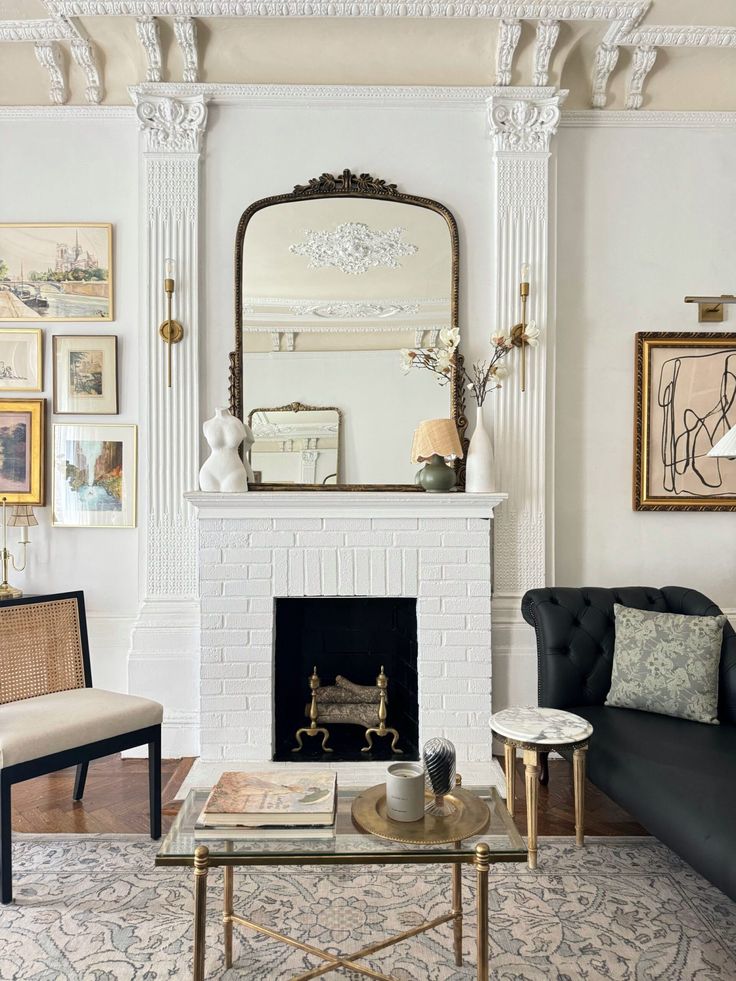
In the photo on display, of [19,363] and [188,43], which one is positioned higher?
[188,43]

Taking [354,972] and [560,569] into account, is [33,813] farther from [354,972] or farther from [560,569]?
[560,569]

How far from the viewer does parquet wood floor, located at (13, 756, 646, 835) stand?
8.75 feet

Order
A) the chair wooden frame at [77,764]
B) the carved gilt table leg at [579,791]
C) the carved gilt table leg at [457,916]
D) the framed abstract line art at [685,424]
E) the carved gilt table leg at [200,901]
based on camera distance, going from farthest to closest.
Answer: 1. the framed abstract line art at [685,424]
2. the carved gilt table leg at [579,791]
3. the chair wooden frame at [77,764]
4. the carved gilt table leg at [457,916]
5. the carved gilt table leg at [200,901]

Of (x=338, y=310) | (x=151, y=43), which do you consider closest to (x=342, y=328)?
(x=338, y=310)

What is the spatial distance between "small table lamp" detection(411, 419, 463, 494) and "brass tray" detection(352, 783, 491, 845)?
161 centimetres

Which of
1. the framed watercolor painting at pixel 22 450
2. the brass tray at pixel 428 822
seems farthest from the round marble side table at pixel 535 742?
the framed watercolor painting at pixel 22 450

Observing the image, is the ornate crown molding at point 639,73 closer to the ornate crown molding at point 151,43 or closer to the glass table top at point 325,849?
the ornate crown molding at point 151,43

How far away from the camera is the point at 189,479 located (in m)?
3.39

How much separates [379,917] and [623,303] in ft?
10.1

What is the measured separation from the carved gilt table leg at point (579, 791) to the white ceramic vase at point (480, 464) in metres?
1.25

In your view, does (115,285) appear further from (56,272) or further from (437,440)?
(437,440)

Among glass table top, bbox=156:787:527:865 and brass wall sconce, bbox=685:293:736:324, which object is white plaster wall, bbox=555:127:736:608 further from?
glass table top, bbox=156:787:527:865

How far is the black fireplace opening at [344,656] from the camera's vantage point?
329 centimetres

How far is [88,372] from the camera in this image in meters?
3.55
